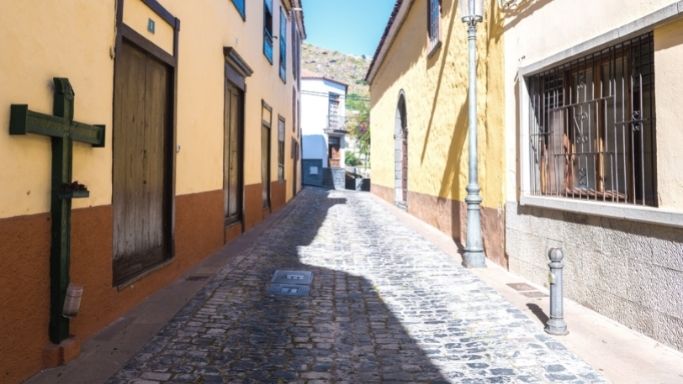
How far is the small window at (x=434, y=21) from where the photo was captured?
1002cm

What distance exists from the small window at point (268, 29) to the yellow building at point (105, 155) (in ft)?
11.2

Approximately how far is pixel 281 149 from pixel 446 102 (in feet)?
23.9

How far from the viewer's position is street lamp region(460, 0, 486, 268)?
652 centimetres

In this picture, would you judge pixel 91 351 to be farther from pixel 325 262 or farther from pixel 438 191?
pixel 438 191

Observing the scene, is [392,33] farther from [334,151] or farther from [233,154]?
[334,151]

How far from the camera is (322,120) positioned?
119ft

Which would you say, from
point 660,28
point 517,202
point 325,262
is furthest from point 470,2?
point 325,262

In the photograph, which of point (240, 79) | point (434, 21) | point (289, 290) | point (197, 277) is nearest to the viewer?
point (289, 290)

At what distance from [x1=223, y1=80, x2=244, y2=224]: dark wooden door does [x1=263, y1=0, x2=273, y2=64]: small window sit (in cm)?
315

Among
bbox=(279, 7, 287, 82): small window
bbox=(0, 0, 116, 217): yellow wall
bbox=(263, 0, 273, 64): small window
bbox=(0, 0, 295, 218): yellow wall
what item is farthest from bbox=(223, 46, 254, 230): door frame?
bbox=(279, 7, 287, 82): small window

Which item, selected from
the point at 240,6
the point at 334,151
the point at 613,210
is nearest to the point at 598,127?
the point at 613,210

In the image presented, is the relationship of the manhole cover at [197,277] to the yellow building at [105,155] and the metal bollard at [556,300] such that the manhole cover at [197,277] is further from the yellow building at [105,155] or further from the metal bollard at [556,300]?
the metal bollard at [556,300]

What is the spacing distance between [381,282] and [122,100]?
11.1 ft

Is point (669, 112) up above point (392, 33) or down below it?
below
